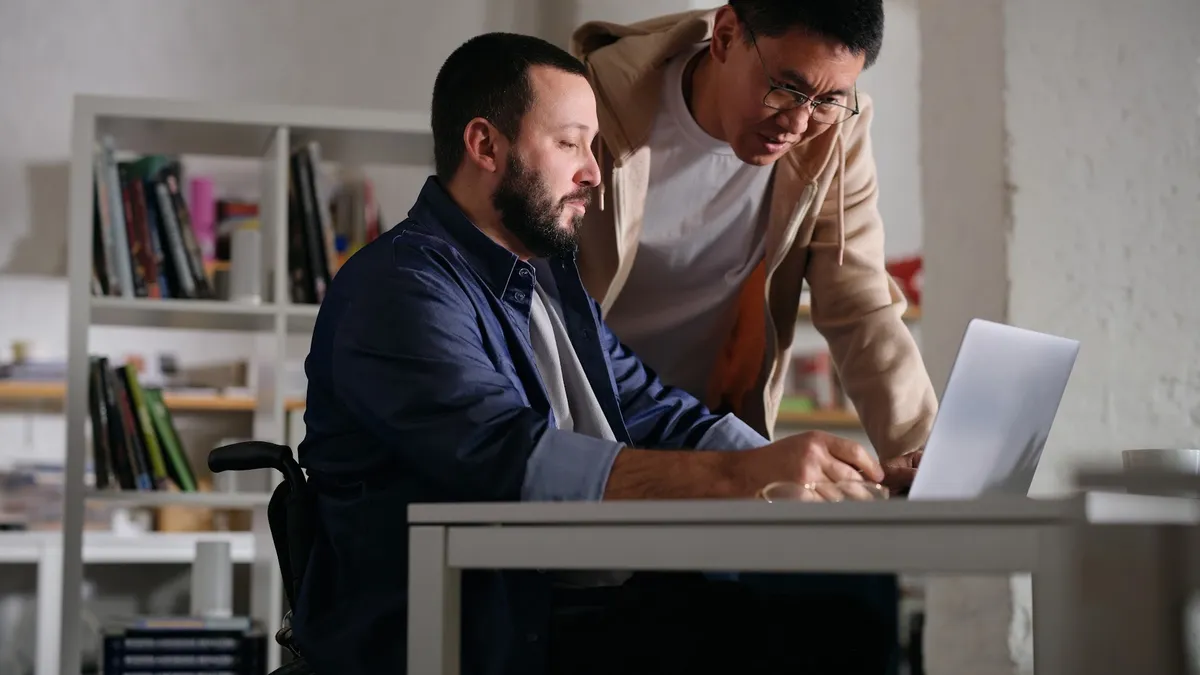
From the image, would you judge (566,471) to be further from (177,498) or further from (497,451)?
(177,498)

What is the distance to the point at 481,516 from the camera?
0.94 m

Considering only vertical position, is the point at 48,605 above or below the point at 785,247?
below

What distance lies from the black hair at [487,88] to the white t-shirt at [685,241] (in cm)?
40

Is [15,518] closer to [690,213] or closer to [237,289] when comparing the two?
[237,289]

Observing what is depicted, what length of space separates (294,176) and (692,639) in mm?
2017

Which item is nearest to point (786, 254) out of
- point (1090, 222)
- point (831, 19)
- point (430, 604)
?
point (831, 19)

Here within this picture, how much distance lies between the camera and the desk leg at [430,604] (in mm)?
952

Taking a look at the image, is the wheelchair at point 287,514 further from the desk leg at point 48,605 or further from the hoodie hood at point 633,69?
the desk leg at point 48,605

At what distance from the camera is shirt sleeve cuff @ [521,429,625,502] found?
3.54ft

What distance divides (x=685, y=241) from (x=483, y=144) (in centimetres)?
53

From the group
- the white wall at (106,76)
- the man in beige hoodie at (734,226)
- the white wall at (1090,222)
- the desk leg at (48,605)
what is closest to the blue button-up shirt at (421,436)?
the man in beige hoodie at (734,226)

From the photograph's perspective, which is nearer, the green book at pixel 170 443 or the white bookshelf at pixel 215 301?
the white bookshelf at pixel 215 301

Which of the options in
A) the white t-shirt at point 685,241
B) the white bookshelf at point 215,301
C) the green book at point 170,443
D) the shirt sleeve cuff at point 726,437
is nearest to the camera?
the shirt sleeve cuff at point 726,437

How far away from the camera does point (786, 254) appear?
1960 mm
